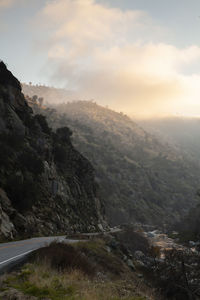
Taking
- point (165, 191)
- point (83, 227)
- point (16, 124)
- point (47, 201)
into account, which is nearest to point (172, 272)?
point (47, 201)

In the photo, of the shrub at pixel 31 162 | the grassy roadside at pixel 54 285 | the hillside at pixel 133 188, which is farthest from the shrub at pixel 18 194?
the hillside at pixel 133 188

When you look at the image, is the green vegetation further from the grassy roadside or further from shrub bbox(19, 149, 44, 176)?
the grassy roadside

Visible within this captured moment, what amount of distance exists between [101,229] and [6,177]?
32.2 meters

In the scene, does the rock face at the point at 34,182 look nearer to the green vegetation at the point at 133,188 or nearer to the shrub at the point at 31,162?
the shrub at the point at 31,162

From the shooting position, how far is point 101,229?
5912cm

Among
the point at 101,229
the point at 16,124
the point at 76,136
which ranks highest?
the point at 76,136

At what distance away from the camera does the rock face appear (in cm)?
3080

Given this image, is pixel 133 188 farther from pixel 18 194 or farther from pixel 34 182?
pixel 18 194

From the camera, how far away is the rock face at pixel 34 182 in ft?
101

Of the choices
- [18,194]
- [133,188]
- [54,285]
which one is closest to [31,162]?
[18,194]

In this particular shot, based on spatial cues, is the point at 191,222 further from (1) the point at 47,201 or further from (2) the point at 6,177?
(2) the point at 6,177

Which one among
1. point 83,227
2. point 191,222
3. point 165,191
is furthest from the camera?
point 165,191

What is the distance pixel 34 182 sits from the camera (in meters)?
38.4

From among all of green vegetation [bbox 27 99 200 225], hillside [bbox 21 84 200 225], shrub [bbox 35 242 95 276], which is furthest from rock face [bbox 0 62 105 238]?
hillside [bbox 21 84 200 225]
